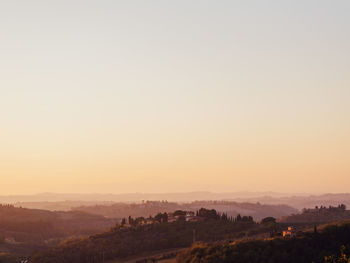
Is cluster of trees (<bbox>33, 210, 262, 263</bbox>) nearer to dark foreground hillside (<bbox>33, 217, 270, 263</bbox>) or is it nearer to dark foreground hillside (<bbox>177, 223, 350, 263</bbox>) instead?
dark foreground hillside (<bbox>33, 217, 270, 263</bbox>)

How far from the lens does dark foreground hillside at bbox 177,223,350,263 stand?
90250 mm

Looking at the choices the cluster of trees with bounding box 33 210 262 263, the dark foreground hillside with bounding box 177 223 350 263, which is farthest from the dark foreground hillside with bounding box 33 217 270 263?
the dark foreground hillside with bounding box 177 223 350 263

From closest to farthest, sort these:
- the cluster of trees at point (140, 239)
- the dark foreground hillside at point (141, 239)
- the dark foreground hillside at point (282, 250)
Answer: the dark foreground hillside at point (282, 250)
the dark foreground hillside at point (141, 239)
the cluster of trees at point (140, 239)

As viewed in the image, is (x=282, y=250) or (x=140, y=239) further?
A: (x=140, y=239)

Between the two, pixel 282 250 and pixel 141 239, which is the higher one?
pixel 282 250

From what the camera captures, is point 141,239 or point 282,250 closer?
point 282,250

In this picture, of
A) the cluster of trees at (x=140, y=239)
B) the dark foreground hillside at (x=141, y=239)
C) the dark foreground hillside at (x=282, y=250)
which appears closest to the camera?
the dark foreground hillside at (x=282, y=250)

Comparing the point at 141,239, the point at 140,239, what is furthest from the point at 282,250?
the point at 140,239

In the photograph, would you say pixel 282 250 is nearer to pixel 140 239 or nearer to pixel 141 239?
pixel 141 239

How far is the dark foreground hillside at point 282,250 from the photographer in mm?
90250

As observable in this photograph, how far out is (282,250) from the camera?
92750 millimetres

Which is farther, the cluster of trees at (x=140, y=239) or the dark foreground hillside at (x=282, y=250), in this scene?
the cluster of trees at (x=140, y=239)

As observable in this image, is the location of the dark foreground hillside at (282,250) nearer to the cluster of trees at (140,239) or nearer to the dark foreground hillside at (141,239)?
the dark foreground hillside at (141,239)

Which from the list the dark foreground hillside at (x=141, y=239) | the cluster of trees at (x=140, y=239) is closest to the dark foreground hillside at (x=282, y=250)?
the dark foreground hillside at (x=141, y=239)
